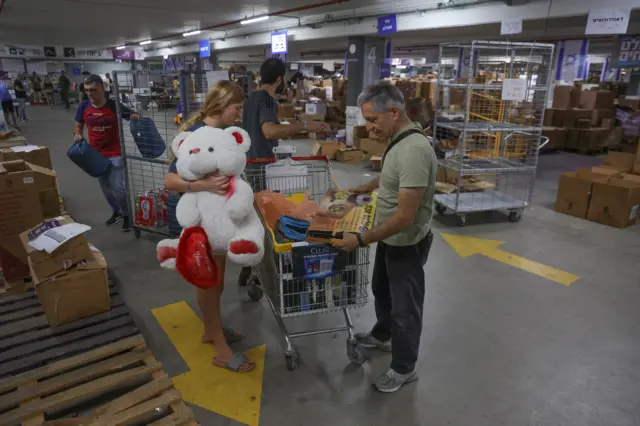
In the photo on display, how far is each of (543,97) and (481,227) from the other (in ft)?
6.08

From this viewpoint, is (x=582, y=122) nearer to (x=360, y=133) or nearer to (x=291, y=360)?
(x=360, y=133)

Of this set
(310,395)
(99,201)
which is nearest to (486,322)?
(310,395)

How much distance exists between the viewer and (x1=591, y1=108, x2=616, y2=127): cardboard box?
10250 mm

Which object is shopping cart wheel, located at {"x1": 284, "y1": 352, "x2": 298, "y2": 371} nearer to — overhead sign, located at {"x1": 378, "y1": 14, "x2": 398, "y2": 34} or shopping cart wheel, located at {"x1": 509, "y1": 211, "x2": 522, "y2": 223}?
shopping cart wheel, located at {"x1": 509, "y1": 211, "x2": 522, "y2": 223}

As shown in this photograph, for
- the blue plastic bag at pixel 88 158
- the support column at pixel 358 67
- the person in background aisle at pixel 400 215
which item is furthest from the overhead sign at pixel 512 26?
the blue plastic bag at pixel 88 158

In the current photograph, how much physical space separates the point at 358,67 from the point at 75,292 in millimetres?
8649

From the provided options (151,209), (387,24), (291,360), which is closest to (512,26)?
(387,24)

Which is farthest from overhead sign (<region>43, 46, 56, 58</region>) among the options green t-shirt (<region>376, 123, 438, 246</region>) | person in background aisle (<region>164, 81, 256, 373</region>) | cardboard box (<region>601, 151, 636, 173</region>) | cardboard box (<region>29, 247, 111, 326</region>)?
green t-shirt (<region>376, 123, 438, 246</region>)

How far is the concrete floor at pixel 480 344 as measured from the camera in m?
2.24

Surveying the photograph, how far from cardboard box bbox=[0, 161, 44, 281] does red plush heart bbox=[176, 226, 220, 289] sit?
5.70ft

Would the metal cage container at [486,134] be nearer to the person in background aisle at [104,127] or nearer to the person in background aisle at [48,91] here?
the person in background aisle at [104,127]

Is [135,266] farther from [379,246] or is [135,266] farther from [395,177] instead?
[395,177]

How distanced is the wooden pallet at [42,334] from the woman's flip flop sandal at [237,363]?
609 mm

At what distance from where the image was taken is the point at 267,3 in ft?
28.6
